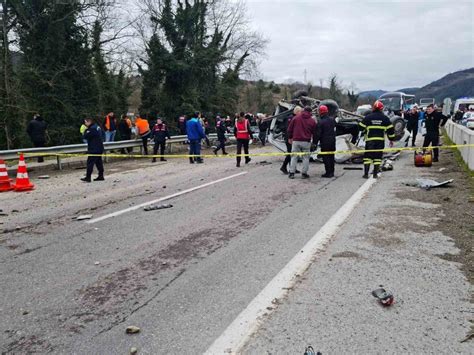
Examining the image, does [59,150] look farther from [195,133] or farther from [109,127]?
[195,133]

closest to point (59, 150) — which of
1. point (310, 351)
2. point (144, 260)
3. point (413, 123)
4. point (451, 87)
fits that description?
point (144, 260)

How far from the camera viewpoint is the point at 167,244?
5281 millimetres

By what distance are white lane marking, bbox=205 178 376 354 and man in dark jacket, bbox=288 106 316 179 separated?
15.0ft

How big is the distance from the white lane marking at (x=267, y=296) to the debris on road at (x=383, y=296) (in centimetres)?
76

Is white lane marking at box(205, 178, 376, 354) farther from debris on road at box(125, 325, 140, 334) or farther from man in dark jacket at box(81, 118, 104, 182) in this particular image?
man in dark jacket at box(81, 118, 104, 182)

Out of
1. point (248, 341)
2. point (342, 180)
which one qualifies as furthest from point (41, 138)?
point (248, 341)

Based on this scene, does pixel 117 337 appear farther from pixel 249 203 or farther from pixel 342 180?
pixel 342 180

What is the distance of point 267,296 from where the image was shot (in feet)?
12.0

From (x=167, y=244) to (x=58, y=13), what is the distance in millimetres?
18982

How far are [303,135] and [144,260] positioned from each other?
22.5 ft

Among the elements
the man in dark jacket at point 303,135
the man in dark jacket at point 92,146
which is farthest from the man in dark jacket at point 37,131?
the man in dark jacket at point 303,135

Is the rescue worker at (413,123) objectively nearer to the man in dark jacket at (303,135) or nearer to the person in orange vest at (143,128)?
the man in dark jacket at (303,135)

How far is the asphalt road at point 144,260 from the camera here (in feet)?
10.5

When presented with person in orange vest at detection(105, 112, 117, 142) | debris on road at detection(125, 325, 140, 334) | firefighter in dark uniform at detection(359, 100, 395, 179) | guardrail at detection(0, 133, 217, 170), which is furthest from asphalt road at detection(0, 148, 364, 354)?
person in orange vest at detection(105, 112, 117, 142)
